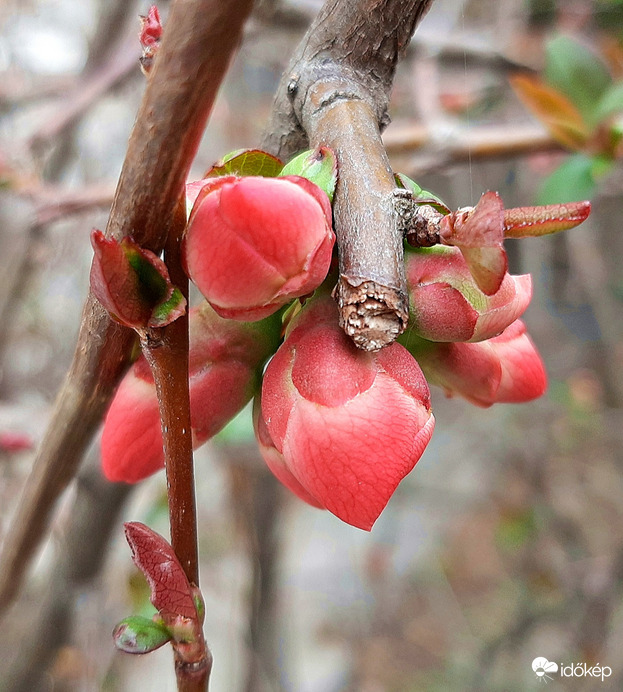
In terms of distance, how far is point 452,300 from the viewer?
25 cm

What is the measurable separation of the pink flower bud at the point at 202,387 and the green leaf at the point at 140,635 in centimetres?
7

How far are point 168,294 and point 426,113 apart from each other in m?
0.79

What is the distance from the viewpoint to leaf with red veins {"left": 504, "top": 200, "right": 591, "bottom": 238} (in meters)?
0.20

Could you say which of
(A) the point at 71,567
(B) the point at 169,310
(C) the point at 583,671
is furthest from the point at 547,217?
(C) the point at 583,671

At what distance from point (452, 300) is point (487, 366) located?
6 centimetres

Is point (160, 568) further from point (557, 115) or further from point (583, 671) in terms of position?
point (583, 671)

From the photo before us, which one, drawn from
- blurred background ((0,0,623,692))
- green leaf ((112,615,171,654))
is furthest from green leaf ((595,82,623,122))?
green leaf ((112,615,171,654))

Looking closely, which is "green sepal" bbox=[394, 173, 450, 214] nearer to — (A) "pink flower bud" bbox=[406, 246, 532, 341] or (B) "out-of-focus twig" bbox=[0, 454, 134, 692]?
(A) "pink flower bud" bbox=[406, 246, 532, 341]

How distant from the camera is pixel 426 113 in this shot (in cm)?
91

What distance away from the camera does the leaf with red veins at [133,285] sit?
0.19m

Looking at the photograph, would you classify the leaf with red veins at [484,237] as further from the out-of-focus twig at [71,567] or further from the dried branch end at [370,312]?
the out-of-focus twig at [71,567]

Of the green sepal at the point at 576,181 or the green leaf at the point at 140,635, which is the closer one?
the green leaf at the point at 140,635

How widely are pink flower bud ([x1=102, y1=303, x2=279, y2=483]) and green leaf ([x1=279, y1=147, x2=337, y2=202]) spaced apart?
0.07 metres

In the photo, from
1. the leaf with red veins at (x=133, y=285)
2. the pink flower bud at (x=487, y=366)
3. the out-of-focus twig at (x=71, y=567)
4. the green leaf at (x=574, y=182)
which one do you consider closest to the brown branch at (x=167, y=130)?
the leaf with red veins at (x=133, y=285)
